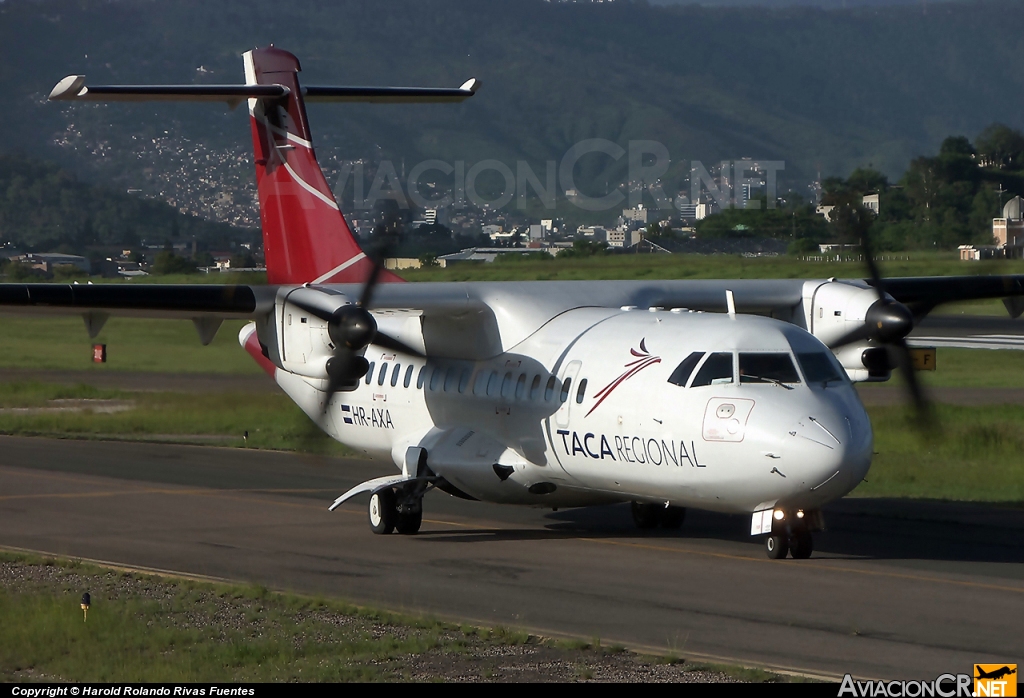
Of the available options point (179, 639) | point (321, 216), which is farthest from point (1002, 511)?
point (179, 639)

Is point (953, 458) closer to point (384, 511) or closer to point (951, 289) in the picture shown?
point (951, 289)

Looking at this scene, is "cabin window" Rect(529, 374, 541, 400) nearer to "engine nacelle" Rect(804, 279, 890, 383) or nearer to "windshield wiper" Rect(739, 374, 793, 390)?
"windshield wiper" Rect(739, 374, 793, 390)

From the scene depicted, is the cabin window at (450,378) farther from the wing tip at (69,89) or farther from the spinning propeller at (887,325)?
the wing tip at (69,89)

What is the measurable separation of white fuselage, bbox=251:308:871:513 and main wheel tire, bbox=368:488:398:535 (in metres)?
0.64

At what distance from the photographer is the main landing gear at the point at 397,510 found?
16.6 m

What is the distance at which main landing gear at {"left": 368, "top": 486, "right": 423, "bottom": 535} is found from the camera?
653 inches

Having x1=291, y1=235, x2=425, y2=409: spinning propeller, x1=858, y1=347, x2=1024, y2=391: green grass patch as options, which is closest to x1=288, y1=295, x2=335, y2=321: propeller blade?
x1=291, y1=235, x2=425, y2=409: spinning propeller

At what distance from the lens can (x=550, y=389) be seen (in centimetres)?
1554

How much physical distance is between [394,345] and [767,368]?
5.42 meters

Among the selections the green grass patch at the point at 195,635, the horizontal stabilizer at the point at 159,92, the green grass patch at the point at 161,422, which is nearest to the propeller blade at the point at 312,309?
the green grass patch at the point at 195,635

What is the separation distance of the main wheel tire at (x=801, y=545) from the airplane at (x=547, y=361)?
21 millimetres

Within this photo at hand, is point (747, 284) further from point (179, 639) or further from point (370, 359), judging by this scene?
point (179, 639)

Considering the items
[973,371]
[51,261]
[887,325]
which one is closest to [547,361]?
[887,325]

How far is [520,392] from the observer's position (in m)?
16.0
